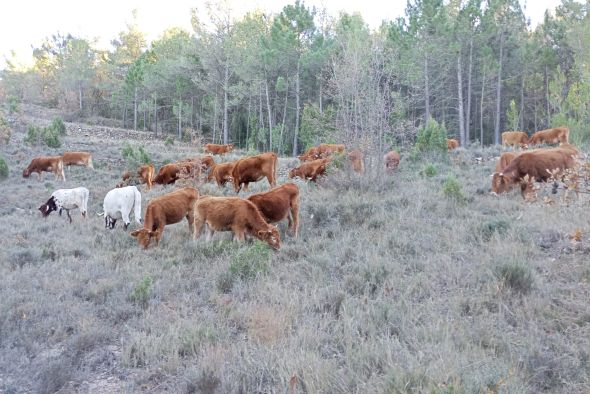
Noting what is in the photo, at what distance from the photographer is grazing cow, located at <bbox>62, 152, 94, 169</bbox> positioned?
20.4 meters

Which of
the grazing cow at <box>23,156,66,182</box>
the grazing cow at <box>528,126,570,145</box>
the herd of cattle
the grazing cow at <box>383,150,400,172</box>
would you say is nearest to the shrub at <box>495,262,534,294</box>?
the herd of cattle

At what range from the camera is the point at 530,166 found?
11.3 metres

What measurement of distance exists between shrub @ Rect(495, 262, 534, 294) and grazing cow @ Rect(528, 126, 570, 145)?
56.0ft

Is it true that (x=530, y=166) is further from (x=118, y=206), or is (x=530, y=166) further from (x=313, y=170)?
(x=118, y=206)

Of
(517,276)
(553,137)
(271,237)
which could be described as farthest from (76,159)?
(553,137)

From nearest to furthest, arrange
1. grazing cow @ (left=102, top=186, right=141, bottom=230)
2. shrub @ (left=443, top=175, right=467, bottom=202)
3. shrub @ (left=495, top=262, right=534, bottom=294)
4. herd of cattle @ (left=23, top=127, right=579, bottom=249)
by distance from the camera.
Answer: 1. shrub @ (left=495, top=262, right=534, bottom=294)
2. herd of cattle @ (left=23, top=127, right=579, bottom=249)
3. shrub @ (left=443, top=175, right=467, bottom=202)
4. grazing cow @ (left=102, top=186, right=141, bottom=230)

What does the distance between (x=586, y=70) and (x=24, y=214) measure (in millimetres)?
26227

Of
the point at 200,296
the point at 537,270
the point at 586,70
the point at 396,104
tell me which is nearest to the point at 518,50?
the point at 586,70

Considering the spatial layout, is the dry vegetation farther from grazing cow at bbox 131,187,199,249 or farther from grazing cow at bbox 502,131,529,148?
grazing cow at bbox 502,131,529,148

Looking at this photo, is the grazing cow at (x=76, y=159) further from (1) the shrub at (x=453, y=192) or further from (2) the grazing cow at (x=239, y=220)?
(1) the shrub at (x=453, y=192)

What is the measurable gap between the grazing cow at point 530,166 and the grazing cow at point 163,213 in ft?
24.0

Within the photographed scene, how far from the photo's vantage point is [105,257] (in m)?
8.55

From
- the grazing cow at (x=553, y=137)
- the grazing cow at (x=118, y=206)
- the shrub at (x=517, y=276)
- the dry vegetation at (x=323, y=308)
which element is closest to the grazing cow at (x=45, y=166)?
the grazing cow at (x=118, y=206)

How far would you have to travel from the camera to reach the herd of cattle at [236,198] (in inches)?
347
